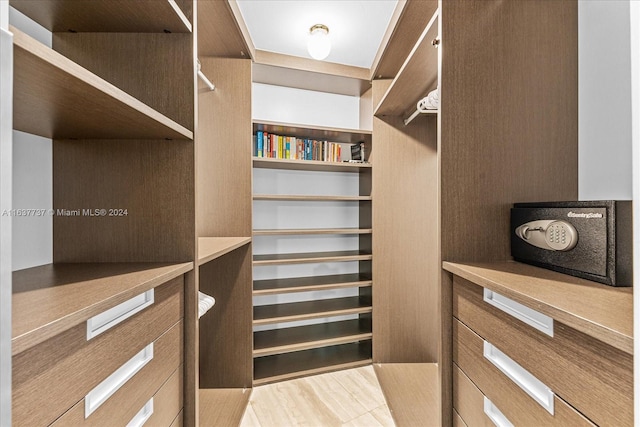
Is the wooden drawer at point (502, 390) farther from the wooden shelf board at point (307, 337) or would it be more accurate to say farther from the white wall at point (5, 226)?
the wooden shelf board at point (307, 337)

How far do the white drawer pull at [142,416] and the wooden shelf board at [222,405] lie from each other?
98 cm

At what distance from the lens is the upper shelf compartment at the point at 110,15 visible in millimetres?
842

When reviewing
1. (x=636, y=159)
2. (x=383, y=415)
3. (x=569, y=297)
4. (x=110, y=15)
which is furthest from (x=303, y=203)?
(x=636, y=159)

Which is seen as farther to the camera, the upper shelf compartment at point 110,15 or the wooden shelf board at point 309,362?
the wooden shelf board at point 309,362

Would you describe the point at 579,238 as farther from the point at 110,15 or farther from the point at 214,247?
the point at 110,15

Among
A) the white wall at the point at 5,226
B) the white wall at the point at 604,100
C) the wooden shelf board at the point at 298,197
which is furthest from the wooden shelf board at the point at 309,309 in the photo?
the white wall at the point at 5,226

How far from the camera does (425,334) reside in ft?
7.35

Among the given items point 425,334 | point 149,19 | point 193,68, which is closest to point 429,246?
point 425,334

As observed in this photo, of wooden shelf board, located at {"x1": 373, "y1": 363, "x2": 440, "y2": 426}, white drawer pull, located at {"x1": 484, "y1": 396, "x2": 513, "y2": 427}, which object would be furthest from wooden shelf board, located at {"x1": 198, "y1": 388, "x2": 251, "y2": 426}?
white drawer pull, located at {"x1": 484, "y1": 396, "x2": 513, "y2": 427}

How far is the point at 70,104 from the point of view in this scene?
667 millimetres

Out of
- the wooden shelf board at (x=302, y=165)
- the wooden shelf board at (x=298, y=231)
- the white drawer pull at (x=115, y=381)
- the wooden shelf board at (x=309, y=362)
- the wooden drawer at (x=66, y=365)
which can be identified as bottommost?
the wooden shelf board at (x=309, y=362)

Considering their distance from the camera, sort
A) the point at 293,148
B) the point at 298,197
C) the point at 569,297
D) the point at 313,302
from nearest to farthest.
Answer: the point at 569,297
the point at 298,197
the point at 293,148
the point at 313,302

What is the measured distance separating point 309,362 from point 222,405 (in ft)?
2.19

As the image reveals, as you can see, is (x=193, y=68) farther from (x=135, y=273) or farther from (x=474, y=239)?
(x=474, y=239)
